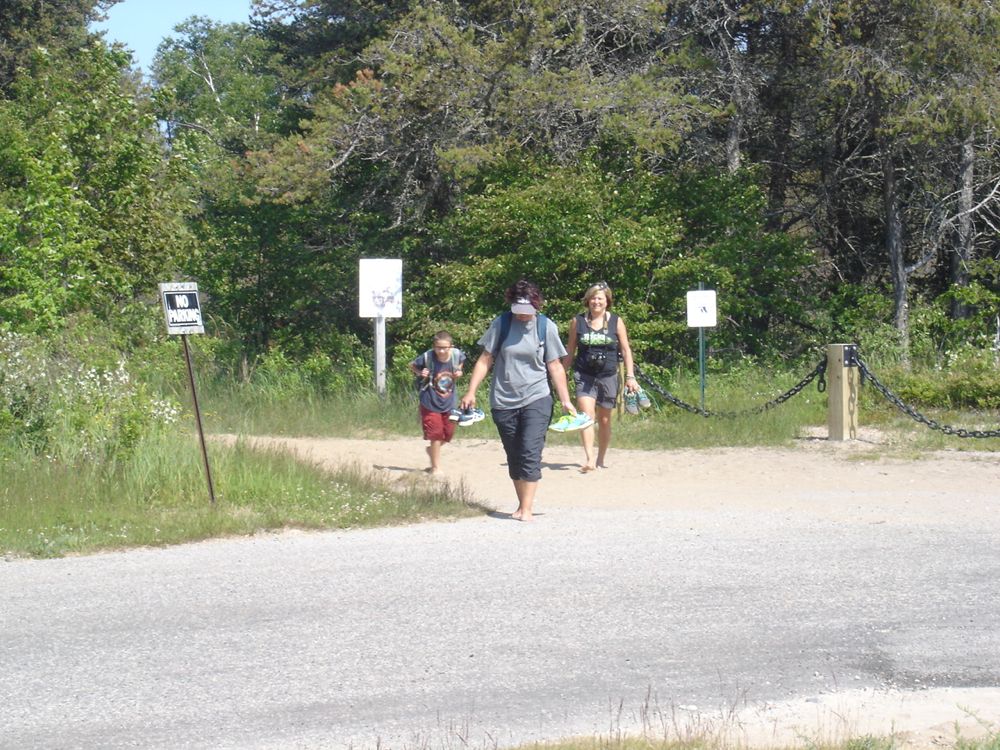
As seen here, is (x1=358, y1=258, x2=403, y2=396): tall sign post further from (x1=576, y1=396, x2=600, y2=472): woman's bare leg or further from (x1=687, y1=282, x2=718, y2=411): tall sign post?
(x1=576, y1=396, x2=600, y2=472): woman's bare leg

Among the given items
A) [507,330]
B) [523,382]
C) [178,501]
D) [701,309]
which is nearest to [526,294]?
[507,330]

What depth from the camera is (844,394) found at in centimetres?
1436

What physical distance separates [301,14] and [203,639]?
2245 centimetres

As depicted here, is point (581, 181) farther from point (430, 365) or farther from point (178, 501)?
point (178, 501)

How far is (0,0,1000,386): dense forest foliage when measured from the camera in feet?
62.2

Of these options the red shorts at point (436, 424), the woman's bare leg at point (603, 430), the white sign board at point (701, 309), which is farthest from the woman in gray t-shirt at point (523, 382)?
the white sign board at point (701, 309)

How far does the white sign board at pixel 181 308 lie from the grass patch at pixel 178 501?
4.64 feet

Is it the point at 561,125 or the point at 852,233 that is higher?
the point at 561,125

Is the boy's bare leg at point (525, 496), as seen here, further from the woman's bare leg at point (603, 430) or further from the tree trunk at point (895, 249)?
the tree trunk at point (895, 249)

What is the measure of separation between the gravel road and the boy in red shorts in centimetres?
265

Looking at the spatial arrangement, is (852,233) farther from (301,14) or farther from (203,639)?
(203,639)

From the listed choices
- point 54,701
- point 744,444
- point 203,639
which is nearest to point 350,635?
point 203,639

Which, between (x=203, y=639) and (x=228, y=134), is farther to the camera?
(x=228, y=134)

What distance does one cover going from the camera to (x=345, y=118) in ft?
68.0
